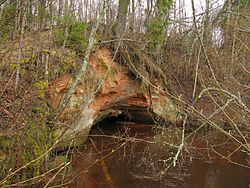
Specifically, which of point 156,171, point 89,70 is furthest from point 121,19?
point 156,171

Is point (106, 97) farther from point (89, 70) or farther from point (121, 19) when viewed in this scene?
point (121, 19)

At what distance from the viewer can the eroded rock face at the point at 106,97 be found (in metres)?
8.33

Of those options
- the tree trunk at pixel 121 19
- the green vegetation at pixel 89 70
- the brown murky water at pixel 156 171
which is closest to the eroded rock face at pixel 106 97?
the green vegetation at pixel 89 70

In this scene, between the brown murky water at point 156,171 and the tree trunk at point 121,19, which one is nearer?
the brown murky water at point 156,171

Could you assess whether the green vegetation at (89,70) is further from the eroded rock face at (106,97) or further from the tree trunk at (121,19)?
the eroded rock face at (106,97)

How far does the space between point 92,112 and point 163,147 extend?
214cm

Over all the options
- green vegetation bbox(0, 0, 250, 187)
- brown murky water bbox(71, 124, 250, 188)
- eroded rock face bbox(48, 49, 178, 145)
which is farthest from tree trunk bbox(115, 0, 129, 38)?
brown murky water bbox(71, 124, 250, 188)

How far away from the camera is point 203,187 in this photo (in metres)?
6.79

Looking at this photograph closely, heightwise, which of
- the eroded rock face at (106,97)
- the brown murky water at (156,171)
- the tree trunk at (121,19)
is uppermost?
the tree trunk at (121,19)

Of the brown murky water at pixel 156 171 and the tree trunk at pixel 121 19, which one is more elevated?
the tree trunk at pixel 121 19

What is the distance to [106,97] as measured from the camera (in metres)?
9.94

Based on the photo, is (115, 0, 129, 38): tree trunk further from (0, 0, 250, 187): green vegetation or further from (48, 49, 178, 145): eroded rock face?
(48, 49, 178, 145): eroded rock face

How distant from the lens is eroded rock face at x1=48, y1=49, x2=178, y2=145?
833 centimetres

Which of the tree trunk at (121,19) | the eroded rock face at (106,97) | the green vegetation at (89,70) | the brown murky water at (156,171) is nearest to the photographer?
the green vegetation at (89,70)
